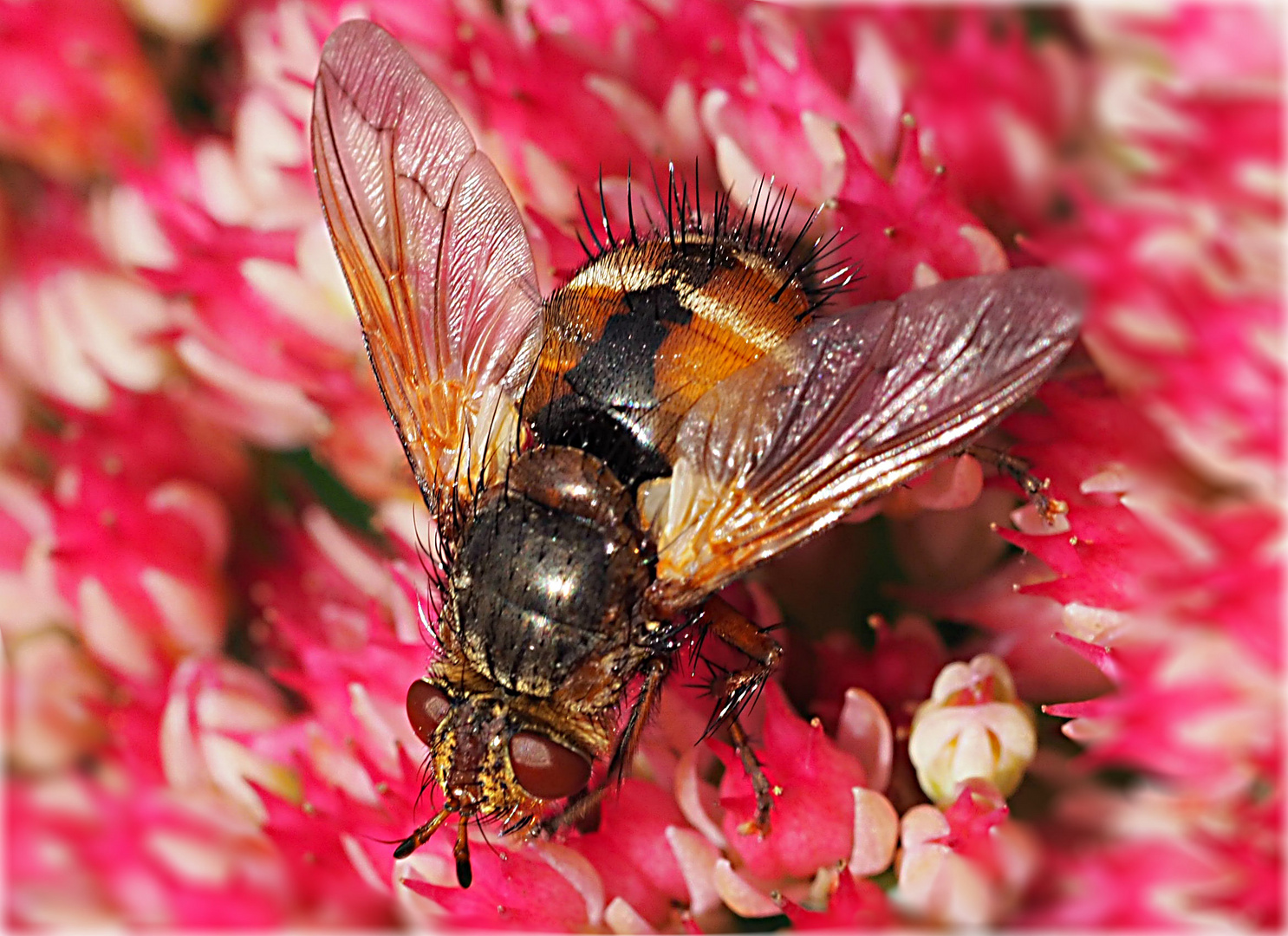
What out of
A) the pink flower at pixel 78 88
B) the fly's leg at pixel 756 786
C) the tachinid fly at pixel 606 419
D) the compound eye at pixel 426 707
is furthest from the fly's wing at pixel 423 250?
the pink flower at pixel 78 88

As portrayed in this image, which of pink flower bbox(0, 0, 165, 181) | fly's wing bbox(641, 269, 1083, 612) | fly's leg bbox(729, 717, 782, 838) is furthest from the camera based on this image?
pink flower bbox(0, 0, 165, 181)

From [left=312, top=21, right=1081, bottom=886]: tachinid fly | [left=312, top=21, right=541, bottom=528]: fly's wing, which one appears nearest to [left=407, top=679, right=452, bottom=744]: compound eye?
[left=312, top=21, right=1081, bottom=886]: tachinid fly

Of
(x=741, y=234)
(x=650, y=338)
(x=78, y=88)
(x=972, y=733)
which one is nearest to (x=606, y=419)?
(x=650, y=338)

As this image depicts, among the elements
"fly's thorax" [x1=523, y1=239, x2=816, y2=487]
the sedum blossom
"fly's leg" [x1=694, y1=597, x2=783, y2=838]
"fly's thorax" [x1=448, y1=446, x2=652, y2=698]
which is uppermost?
"fly's thorax" [x1=523, y1=239, x2=816, y2=487]

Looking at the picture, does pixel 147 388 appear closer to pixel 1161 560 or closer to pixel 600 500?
pixel 600 500

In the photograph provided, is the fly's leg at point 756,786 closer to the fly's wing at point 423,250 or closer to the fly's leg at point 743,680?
the fly's leg at point 743,680

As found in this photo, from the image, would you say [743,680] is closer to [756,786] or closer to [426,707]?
[756,786]

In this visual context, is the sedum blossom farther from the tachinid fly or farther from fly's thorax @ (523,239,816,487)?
fly's thorax @ (523,239,816,487)

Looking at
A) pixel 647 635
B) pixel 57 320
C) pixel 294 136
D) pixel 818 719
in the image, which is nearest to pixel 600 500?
pixel 647 635
